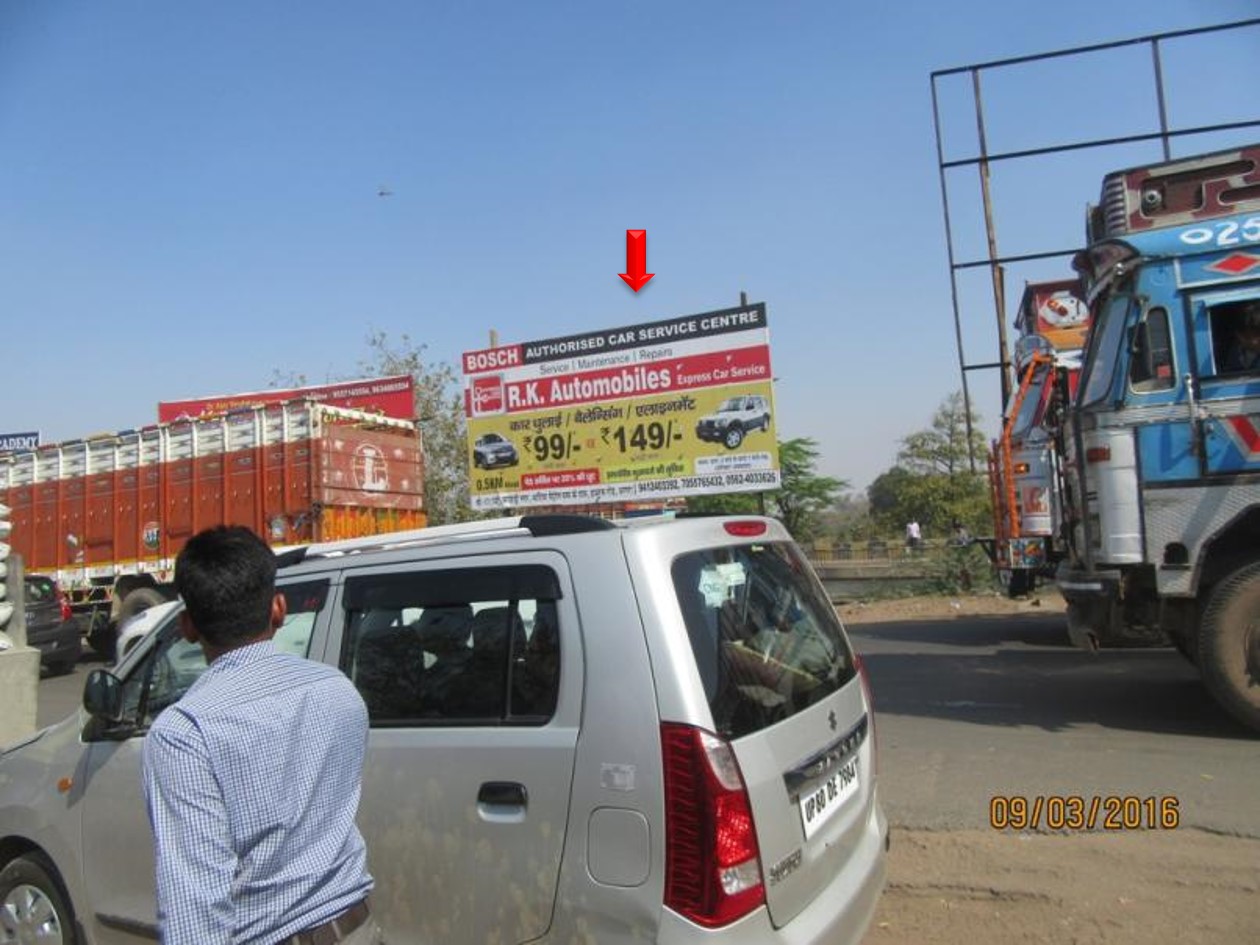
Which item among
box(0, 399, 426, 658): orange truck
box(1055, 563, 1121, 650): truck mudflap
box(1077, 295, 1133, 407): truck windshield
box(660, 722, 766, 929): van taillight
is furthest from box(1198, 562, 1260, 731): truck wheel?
box(0, 399, 426, 658): orange truck

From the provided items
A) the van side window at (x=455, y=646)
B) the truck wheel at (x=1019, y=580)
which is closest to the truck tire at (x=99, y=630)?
the truck wheel at (x=1019, y=580)

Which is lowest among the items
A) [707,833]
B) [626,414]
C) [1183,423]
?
[707,833]

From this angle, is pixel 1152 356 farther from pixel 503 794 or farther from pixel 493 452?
pixel 493 452

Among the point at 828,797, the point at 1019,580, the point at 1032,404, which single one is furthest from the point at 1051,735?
the point at 1032,404

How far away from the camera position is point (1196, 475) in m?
6.23

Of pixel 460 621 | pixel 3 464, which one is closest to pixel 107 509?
pixel 3 464

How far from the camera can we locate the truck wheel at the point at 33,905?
333 centimetres

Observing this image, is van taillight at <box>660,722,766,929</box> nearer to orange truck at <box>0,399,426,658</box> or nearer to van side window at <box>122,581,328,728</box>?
van side window at <box>122,581,328,728</box>

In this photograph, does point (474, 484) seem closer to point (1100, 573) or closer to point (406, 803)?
point (1100, 573)

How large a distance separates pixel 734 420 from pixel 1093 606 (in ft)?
31.1

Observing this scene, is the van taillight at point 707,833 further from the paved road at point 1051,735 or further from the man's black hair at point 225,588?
the paved road at point 1051,735

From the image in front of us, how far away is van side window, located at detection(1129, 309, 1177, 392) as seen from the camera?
6301 mm

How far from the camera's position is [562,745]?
2.52 m

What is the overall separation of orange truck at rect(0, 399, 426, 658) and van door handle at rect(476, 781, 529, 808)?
39.8 ft
